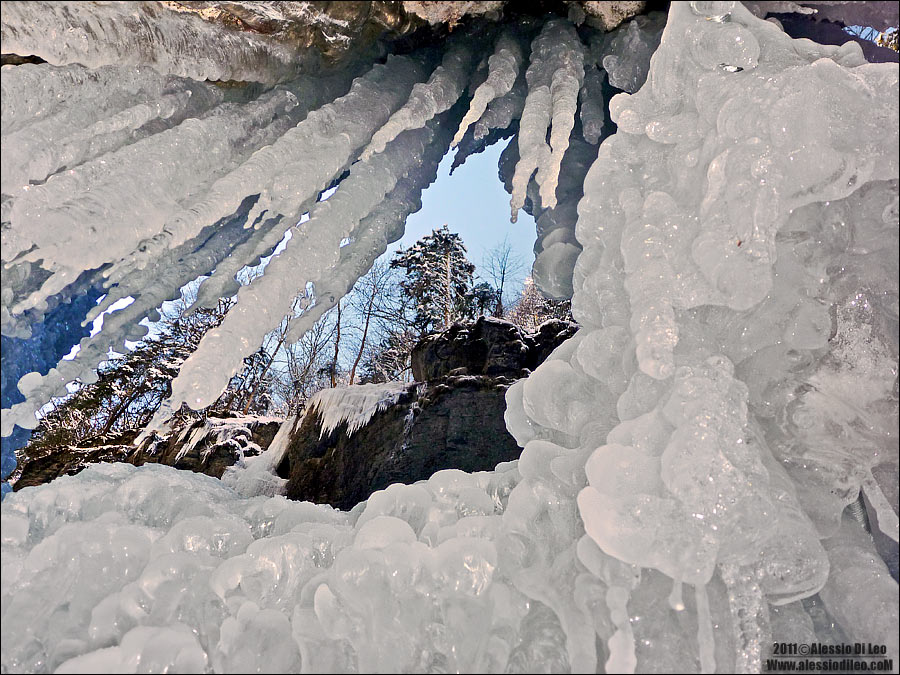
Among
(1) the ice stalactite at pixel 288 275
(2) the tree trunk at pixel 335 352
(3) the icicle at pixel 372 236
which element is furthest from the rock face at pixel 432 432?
(2) the tree trunk at pixel 335 352

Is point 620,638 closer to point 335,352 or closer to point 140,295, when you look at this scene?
point 140,295

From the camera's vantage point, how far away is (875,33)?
6.19 ft

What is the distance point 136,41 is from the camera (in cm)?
150

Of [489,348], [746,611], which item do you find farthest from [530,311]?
[746,611]

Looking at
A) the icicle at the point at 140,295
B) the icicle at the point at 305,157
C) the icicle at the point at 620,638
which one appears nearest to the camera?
the icicle at the point at 620,638

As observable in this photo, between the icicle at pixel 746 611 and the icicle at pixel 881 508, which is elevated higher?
the icicle at pixel 881 508

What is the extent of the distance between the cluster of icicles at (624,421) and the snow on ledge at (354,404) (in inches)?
98.8

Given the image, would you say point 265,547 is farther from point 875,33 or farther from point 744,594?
point 875,33

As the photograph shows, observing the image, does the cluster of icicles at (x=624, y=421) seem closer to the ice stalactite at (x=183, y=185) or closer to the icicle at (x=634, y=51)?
the ice stalactite at (x=183, y=185)

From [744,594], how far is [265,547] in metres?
0.96

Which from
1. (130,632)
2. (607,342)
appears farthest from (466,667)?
(607,342)

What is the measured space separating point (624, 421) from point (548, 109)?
3.99 ft

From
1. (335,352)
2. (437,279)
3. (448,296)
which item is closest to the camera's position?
(448,296)

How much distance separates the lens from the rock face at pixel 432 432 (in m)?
3.71
